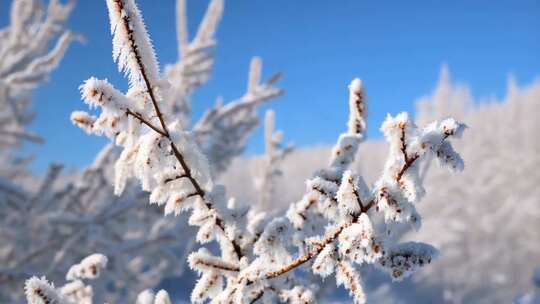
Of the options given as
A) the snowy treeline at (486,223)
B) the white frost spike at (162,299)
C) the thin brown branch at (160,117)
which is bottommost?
the white frost spike at (162,299)

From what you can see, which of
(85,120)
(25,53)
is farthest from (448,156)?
(25,53)

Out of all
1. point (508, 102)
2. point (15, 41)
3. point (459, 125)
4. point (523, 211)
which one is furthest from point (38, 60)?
point (508, 102)

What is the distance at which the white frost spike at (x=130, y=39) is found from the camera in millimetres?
1038

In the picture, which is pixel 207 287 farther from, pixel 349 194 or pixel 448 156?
pixel 448 156

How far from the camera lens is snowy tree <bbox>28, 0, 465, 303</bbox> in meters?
1.12

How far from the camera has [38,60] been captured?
4793 millimetres

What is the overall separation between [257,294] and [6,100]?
4312 millimetres

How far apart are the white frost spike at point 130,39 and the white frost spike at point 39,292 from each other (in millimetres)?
626

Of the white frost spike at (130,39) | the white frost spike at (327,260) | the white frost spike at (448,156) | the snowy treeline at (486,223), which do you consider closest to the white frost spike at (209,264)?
the white frost spike at (327,260)

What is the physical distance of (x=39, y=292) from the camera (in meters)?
1.30

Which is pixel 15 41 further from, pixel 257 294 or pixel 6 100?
pixel 257 294

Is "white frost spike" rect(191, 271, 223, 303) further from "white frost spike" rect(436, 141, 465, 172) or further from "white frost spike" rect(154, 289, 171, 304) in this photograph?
"white frost spike" rect(436, 141, 465, 172)

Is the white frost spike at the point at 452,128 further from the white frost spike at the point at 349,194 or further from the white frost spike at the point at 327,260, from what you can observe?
the white frost spike at the point at 327,260

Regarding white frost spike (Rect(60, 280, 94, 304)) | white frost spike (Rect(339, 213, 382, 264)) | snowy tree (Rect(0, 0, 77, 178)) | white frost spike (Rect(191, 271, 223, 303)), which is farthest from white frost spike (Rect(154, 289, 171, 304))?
snowy tree (Rect(0, 0, 77, 178))
